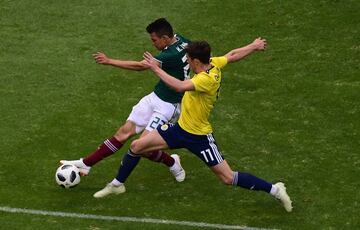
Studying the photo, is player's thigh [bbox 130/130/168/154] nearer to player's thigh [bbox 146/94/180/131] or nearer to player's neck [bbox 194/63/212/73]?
player's thigh [bbox 146/94/180/131]

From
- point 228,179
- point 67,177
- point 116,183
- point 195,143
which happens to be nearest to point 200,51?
point 195,143

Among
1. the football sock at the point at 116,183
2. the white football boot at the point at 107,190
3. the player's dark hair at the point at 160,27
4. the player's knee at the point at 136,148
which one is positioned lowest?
the white football boot at the point at 107,190

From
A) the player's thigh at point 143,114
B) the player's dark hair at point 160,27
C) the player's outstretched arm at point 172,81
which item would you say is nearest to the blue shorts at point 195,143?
the player's outstretched arm at point 172,81

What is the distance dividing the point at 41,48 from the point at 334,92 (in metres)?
6.55

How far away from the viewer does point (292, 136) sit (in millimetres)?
13492

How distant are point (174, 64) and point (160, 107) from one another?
0.71 metres

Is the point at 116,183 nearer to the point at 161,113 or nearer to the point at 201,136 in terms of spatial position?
the point at 161,113

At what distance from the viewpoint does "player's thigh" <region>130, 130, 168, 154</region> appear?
1073cm

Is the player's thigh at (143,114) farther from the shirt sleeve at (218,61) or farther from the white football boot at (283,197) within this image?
the white football boot at (283,197)

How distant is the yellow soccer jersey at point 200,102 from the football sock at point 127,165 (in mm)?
894

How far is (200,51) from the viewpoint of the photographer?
1019 cm

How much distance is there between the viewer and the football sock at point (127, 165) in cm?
1107

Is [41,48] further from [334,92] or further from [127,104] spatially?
[334,92]

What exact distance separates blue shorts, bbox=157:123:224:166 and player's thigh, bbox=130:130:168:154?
67 mm
